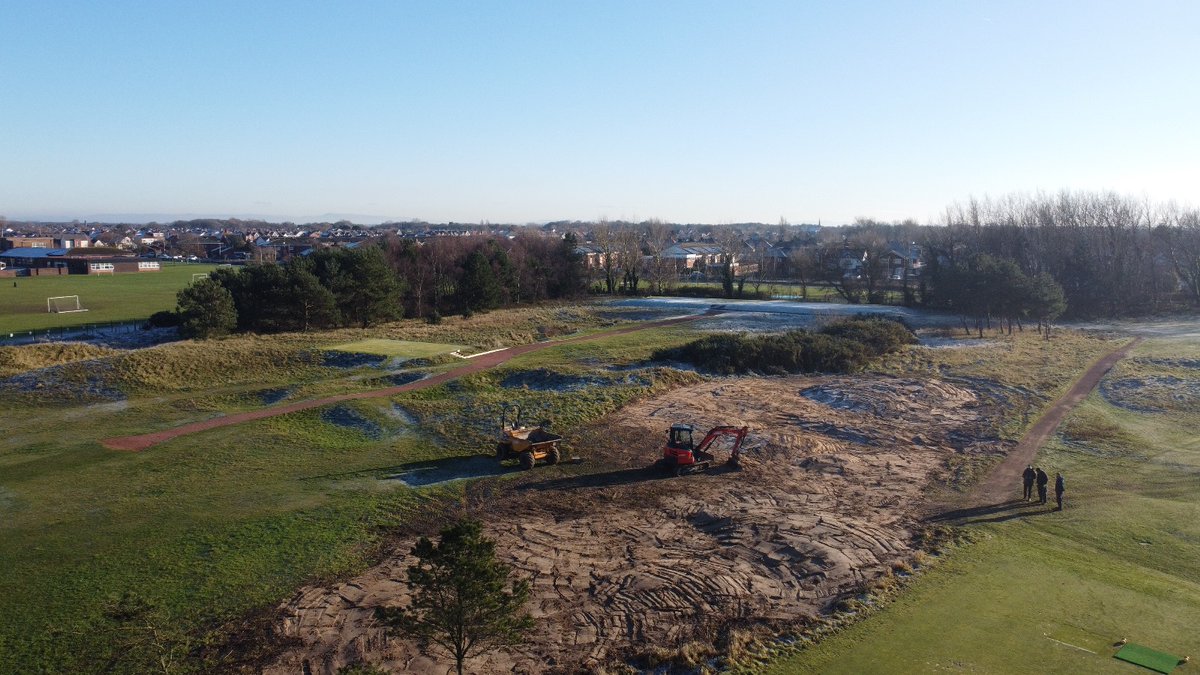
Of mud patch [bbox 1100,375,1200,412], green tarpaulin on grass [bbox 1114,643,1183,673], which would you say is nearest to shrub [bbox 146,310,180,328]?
mud patch [bbox 1100,375,1200,412]

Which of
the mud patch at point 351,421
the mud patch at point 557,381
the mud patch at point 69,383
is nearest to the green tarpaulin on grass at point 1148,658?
the mud patch at point 351,421

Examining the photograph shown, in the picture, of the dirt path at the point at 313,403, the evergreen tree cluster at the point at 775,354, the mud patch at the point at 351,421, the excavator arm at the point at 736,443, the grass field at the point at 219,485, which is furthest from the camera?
the evergreen tree cluster at the point at 775,354

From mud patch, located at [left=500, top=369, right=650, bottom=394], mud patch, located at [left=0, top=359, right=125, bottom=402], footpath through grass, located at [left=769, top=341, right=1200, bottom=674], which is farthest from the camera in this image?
mud patch, located at [left=500, top=369, right=650, bottom=394]

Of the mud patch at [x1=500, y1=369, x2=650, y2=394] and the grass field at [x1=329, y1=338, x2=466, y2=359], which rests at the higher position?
the grass field at [x1=329, y1=338, x2=466, y2=359]

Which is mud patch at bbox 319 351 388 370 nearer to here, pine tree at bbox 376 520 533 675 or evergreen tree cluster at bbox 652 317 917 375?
evergreen tree cluster at bbox 652 317 917 375

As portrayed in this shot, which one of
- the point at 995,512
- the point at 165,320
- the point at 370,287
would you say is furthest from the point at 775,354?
the point at 165,320

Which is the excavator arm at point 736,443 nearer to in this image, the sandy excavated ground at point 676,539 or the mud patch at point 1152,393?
the sandy excavated ground at point 676,539

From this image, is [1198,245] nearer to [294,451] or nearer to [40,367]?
[294,451]
